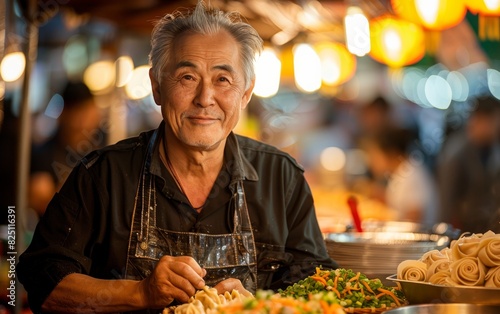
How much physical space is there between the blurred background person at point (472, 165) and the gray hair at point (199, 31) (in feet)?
14.9

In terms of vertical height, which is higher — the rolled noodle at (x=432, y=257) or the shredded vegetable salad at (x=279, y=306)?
the rolled noodle at (x=432, y=257)

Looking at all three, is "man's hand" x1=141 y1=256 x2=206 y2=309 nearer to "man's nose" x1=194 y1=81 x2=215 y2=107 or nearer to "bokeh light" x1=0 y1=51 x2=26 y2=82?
"man's nose" x1=194 y1=81 x2=215 y2=107

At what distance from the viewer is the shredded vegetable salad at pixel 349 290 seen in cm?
216

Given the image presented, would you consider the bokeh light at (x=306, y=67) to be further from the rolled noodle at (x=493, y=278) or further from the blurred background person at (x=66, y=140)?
the rolled noodle at (x=493, y=278)

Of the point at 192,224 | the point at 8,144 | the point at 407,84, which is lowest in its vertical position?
the point at 192,224

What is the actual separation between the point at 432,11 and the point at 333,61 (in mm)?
2559

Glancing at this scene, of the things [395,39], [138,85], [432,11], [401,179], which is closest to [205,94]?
[432,11]

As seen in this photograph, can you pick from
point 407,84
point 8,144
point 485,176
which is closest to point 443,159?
point 485,176

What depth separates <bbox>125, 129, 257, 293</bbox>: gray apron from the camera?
2.53 metres

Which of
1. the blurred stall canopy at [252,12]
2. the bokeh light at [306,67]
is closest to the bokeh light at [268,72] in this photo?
the blurred stall canopy at [252,12]

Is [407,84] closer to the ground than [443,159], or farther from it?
farther from it

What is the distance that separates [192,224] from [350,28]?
330 centimetres

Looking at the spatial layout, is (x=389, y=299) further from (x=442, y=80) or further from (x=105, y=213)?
(x=442, y=80)

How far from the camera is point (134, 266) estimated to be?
253 centimetres
